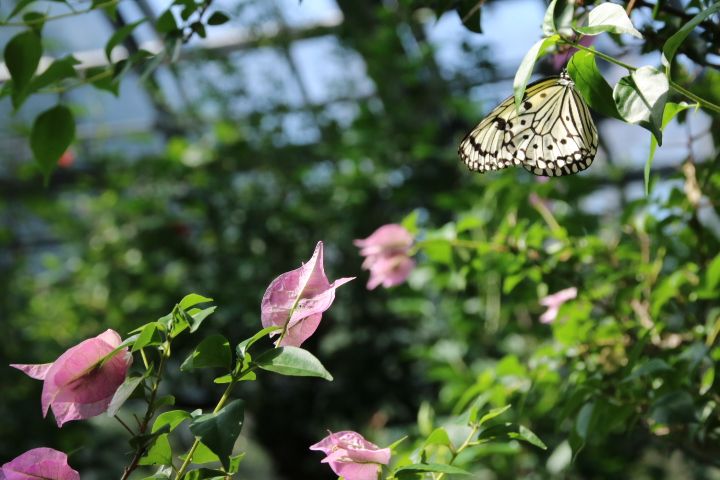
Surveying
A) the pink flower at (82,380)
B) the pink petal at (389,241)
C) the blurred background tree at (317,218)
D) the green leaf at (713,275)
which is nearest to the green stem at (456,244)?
the pink petal at (389,241)

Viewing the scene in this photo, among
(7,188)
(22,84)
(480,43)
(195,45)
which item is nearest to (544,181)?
(22,84)

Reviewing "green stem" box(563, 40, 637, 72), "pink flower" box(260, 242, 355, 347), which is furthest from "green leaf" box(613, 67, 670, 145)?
"pink flower" box(260, 242, 355, 347)

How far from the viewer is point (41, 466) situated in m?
0.49

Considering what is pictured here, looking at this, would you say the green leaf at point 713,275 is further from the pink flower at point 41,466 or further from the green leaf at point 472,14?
the pink flower at point 41,466

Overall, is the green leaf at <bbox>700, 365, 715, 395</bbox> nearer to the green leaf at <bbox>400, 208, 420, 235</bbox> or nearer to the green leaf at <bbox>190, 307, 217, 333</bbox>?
the green leaf at <bbox>400, 208, 420, 235</bbox>

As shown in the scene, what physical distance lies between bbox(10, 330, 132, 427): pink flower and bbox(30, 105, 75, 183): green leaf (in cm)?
28

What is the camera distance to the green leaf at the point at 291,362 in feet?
1.49

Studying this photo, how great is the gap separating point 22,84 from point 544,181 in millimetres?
798

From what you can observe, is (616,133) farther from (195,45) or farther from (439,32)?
(195,45)

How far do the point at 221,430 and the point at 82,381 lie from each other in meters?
0.11

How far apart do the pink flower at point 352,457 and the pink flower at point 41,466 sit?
0.15 metres

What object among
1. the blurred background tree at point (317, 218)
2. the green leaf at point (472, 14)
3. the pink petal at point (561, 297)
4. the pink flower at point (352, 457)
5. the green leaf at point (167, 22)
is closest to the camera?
the pink flower at point (352, 457)

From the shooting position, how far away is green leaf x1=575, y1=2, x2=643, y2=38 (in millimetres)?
Result: 404

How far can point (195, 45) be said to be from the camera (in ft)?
11.2
